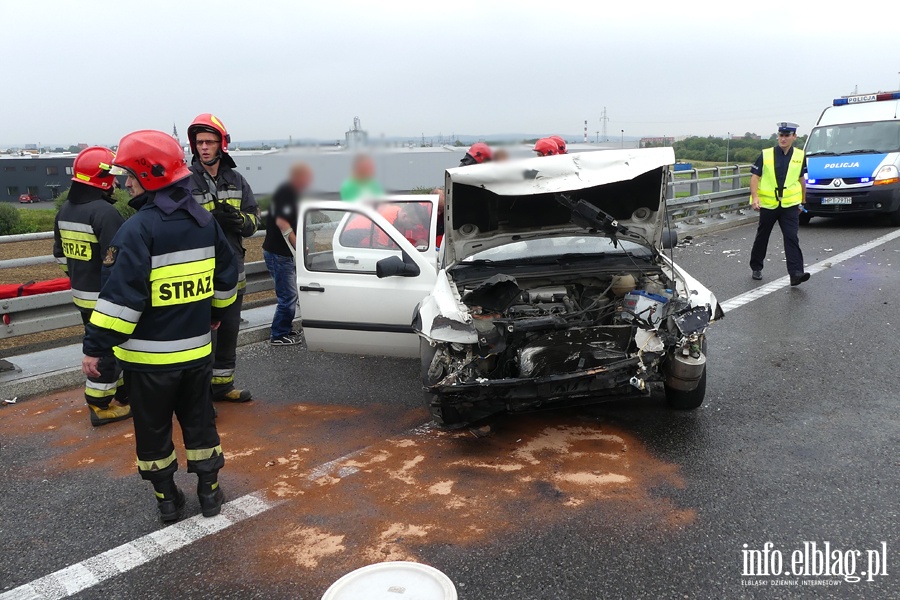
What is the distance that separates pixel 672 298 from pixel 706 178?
10740 millimetres

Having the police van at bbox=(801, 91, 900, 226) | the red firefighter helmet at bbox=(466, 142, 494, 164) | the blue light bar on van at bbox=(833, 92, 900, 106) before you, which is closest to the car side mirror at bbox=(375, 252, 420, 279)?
the red firefighter helmet at bbox=(466, 142, 494, 164)

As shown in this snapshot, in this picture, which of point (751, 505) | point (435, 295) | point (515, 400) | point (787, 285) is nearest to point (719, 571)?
point (751, 505)

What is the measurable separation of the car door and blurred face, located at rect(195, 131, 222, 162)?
80 cm

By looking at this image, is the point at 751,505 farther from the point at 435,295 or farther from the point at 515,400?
the point at 435,295

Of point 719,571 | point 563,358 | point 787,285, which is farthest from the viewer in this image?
point 787,285

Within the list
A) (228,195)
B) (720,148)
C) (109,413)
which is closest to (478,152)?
(228,195)

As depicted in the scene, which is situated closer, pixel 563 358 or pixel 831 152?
pixel 563 358

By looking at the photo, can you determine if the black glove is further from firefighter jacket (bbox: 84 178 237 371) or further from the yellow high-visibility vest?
the yellow high-visibility vest

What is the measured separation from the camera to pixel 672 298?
4359 mm

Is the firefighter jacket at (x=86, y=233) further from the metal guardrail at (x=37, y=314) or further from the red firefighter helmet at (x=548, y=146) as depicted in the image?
the red firefighter helmet at (x=548, y=146)

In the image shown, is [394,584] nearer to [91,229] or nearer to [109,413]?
[109,413]

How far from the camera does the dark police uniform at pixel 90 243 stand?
460cm

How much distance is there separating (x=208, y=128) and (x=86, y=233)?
114cm

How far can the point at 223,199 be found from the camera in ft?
17.1
